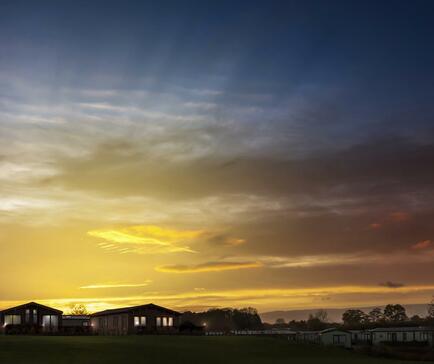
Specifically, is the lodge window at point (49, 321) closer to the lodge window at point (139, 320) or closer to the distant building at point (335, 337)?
the lodge window at point (139, 320)

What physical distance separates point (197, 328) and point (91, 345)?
153 ft

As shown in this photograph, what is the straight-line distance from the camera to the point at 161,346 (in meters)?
71.8

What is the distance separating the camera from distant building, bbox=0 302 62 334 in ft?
357

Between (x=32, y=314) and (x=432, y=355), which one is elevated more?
(x=32, y=314)

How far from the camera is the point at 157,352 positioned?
6525cm

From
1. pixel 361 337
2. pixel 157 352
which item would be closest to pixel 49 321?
pixel 157 352

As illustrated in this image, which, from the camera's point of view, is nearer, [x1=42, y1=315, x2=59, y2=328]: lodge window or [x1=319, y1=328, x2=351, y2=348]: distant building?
[x1=42, y1=315, x2=59, y2=328]: lodge window

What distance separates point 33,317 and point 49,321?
10.1ft

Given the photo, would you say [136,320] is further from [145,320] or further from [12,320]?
[12,320]

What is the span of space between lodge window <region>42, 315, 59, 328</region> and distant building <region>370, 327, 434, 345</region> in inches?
2453

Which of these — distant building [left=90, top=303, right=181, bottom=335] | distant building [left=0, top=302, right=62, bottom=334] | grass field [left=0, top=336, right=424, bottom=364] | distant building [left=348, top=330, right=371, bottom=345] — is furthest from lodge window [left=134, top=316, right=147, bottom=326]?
distant building [left=348, top=330, right=371, bottom=345]

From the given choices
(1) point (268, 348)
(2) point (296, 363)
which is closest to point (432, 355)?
(1) point (268, 348)

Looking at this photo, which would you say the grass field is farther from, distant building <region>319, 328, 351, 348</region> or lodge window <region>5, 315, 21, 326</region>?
lodge window <region>5, 315, 21, 326</region>

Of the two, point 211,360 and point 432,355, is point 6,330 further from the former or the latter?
point 432,355
